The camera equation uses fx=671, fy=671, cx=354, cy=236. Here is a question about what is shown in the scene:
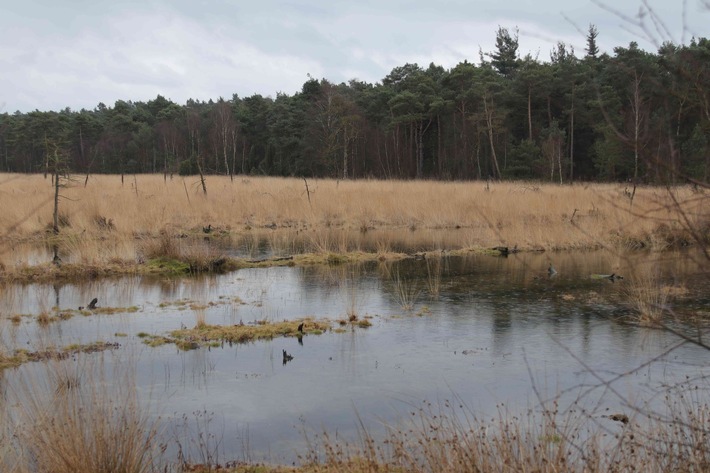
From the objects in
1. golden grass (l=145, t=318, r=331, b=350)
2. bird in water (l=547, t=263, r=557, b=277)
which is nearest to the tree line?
bird in water (l=547, t=263, r=557, b=277)

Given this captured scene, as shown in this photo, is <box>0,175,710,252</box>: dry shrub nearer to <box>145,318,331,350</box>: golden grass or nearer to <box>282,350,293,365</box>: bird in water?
<box>145,318,331,350</box>: golden grass

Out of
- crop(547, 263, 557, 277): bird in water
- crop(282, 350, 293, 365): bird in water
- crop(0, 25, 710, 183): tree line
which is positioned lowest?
crop(282, 350, 293, 365): bird in water

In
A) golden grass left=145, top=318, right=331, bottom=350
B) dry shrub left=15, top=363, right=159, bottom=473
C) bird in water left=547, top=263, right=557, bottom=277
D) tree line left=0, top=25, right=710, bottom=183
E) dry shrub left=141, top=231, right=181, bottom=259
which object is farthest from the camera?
tree line left=0, top=25, right=710, bottom=183

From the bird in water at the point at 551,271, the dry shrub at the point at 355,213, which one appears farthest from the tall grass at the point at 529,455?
the dry shrub at the point at 355,213

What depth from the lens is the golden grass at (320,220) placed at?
14906 millimetres

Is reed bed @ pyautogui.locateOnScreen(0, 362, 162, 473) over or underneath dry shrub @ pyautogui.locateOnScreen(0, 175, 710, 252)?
underneath

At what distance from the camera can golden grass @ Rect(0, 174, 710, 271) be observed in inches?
587

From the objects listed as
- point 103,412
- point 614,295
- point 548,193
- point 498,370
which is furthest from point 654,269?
point 548,193

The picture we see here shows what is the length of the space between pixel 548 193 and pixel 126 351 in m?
18.1

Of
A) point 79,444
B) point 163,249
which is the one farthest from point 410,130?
point 79,444

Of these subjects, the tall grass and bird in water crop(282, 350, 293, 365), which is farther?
bird in water crop(282, 350, 293, 365)

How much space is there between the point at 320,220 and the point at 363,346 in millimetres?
13437

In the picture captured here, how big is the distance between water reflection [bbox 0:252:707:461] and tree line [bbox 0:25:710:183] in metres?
19.3

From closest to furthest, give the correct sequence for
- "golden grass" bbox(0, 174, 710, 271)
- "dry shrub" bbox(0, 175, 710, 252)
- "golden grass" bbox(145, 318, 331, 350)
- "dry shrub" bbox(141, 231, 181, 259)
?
1. "golden grass" bbox(145, 318, 331, 350)
2. "dry shrub" bbox(141, 231, 181, 259)
3. "golden grass" bbox(0, 174, 710, 271)
4. "dry shrub" bbox(0, 175, 710, 252)
